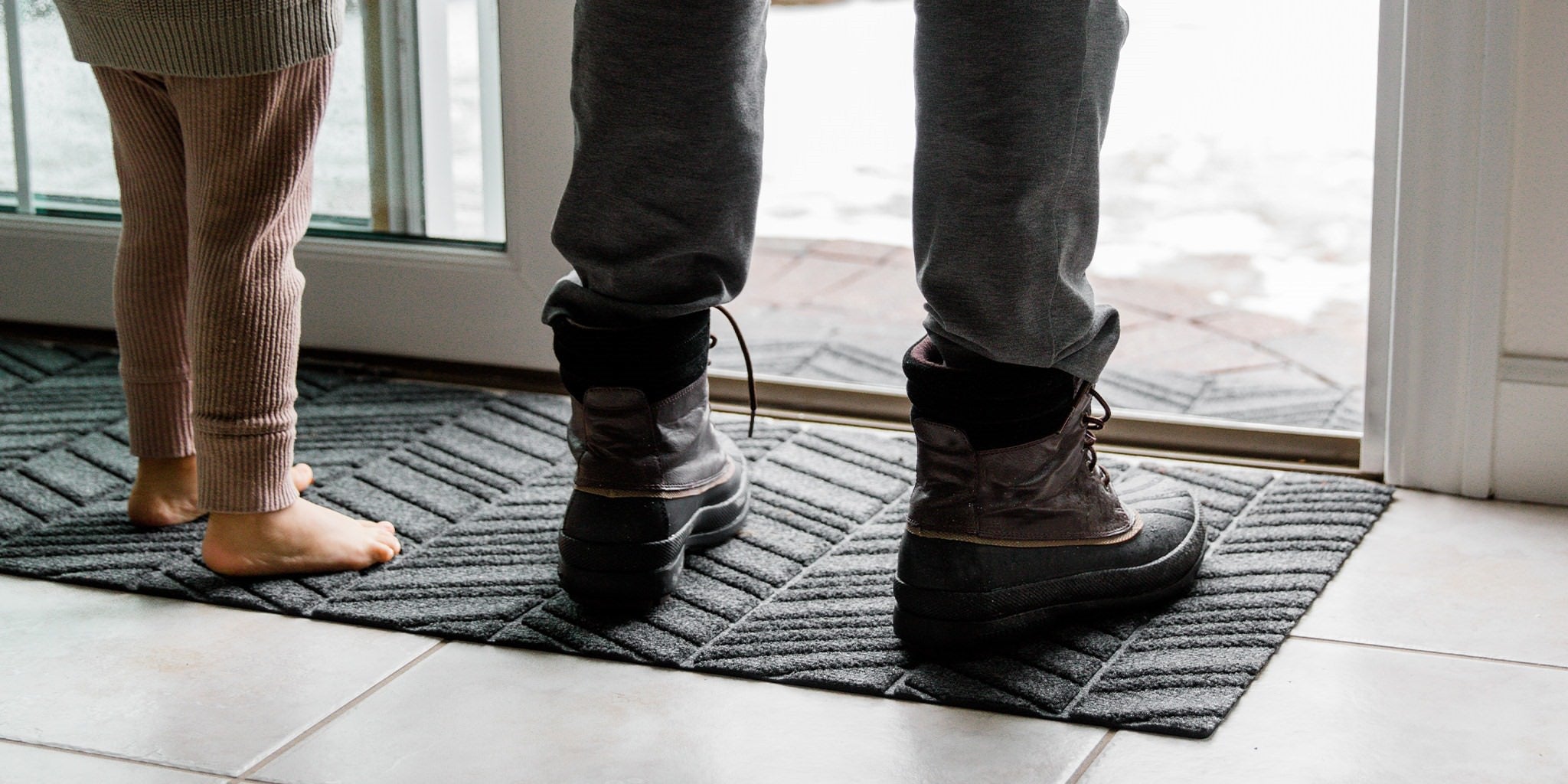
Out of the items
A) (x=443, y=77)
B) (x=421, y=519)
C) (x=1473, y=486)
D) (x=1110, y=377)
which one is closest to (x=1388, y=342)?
(x=1473, y=486)

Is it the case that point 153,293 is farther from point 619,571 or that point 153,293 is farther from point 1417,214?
point 1417,214

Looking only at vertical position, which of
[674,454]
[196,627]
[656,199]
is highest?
[656,199]

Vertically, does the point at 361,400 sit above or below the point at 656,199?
below

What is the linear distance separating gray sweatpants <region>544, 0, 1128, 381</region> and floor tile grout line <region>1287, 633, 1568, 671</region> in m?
0.24

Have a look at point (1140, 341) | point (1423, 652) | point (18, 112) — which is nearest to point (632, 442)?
point (1423, 652)

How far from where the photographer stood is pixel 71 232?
5.75ft

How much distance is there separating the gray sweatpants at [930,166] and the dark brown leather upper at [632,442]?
6 centimetres

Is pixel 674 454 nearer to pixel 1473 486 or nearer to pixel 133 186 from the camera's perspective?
pixel 133 186

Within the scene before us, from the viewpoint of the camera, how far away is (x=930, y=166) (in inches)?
37.1

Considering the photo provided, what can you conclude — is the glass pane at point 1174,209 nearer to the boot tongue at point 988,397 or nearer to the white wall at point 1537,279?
the white wall at point 1537,279

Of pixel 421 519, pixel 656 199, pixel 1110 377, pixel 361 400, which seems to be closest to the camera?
pixel 656 199

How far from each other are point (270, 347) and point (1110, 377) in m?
0.95

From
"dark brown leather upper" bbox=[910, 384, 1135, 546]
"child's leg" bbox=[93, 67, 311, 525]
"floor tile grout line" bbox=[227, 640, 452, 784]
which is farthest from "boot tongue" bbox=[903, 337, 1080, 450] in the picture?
"child's leg" bbox=[93, 67, 311, 525]

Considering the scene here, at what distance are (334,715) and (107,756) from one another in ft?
0.43
